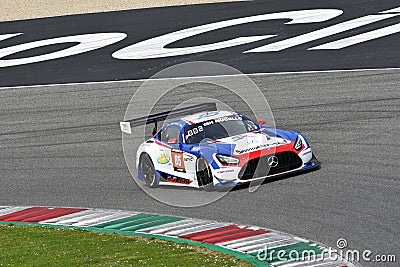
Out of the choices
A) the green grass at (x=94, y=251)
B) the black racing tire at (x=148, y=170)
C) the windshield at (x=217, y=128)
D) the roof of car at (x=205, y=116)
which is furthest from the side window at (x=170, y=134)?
the green grass at (x=94, y=251)

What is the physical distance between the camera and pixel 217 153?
579 inches

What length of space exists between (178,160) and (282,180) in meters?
1.81

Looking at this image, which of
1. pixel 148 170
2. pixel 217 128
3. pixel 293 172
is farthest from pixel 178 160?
pixel 293 172

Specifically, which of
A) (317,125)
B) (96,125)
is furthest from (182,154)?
(96,125)

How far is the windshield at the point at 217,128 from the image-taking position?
50.4ft

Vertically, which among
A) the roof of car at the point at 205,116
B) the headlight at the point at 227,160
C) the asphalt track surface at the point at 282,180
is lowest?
the asphalt track surface at the point at 282,180

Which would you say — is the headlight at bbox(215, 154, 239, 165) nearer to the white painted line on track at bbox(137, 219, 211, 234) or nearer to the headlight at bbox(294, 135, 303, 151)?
the headlight at bbox(294, 135, 303, 151)

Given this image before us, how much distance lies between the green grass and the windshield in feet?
9.08

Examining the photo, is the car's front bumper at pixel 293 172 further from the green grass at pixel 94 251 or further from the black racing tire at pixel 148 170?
the green grass at pixel 94 251

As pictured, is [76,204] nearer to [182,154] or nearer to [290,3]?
[182,154]

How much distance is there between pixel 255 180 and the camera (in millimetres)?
14797

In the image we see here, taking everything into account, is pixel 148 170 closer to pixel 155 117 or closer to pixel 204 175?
Answer: pixel 155 117

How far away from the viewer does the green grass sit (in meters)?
11.7

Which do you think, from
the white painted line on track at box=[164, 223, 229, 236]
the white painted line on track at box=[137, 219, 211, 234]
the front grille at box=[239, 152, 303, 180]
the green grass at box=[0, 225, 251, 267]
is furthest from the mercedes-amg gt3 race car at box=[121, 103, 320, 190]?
the green grass at box=[0, 225, 251, 267]
